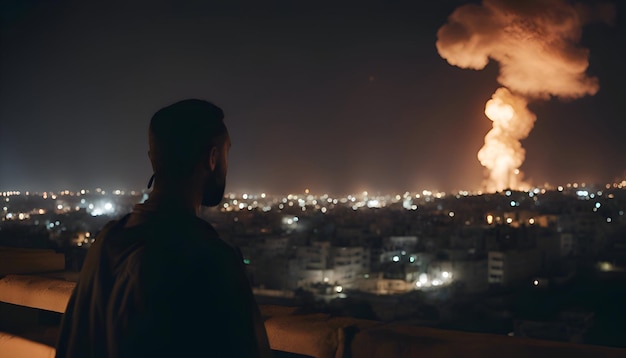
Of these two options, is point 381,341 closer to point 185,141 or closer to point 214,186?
point 214,186

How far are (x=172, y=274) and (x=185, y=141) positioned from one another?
0.28m

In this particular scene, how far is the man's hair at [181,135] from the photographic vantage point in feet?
4.26

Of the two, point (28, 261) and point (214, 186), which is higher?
point (214, 186)

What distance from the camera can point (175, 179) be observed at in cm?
131

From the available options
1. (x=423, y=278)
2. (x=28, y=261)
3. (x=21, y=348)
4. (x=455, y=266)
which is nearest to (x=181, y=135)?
(x=21, y=348)

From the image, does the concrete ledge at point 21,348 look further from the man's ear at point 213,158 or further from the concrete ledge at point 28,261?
the man's ear at point 213,158

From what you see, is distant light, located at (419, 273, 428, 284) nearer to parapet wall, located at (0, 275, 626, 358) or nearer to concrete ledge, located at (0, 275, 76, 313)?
concrete ledge, located at (0, 275, 76, 313)

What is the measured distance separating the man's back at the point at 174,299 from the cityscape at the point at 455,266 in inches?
441

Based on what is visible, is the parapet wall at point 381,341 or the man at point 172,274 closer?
the man at point 172,274

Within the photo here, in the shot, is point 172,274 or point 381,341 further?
point 381,341

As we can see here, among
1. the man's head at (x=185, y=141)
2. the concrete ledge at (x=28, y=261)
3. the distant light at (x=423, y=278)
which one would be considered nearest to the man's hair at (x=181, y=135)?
the man's head at (x=185, y=141)

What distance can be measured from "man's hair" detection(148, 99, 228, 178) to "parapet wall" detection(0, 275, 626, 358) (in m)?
0.79

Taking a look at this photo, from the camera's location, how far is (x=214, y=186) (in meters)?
1.37

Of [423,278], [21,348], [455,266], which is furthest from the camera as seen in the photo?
[455,266]
